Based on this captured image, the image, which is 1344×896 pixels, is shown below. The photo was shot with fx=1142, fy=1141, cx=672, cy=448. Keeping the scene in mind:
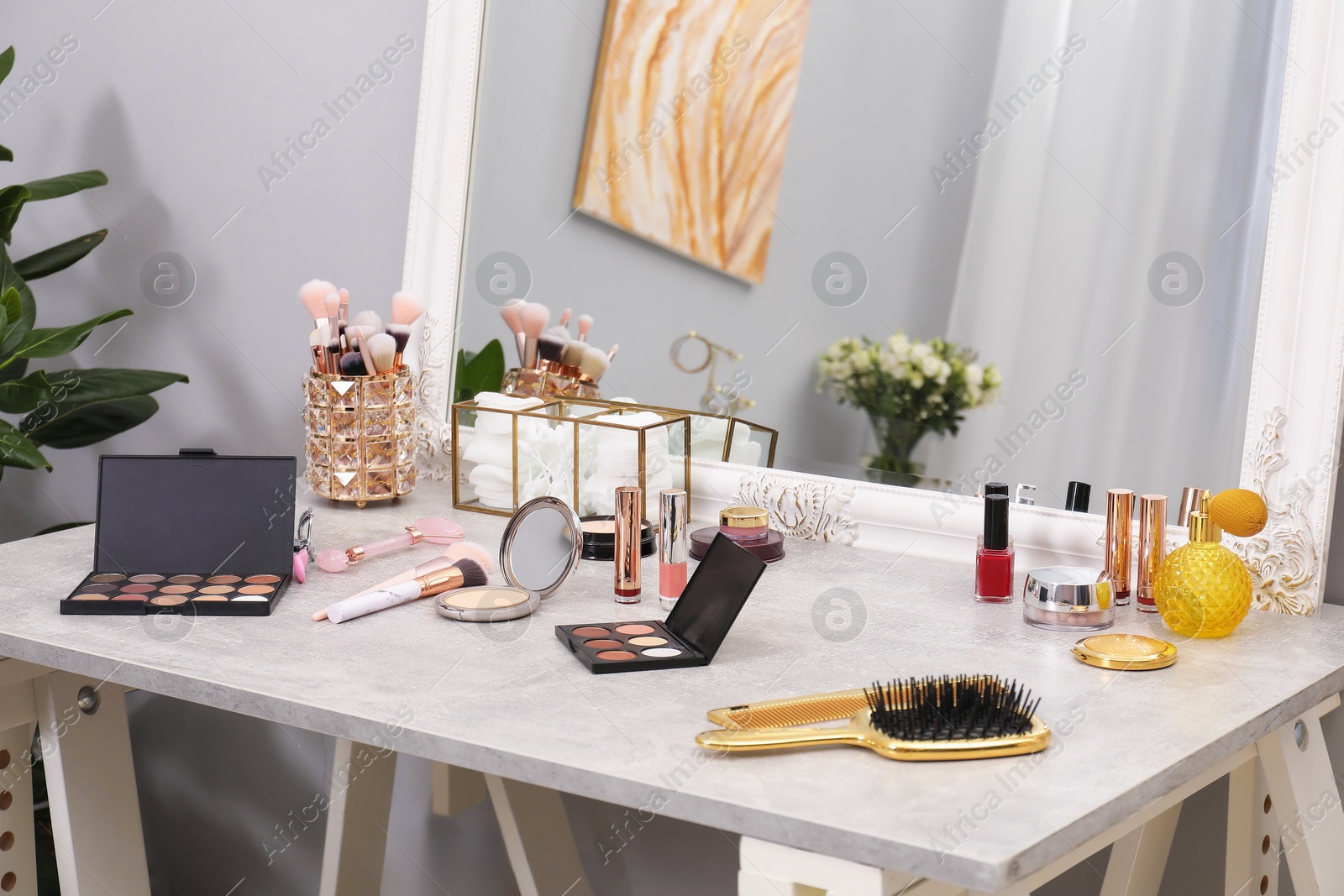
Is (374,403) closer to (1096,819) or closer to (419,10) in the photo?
(419,10)

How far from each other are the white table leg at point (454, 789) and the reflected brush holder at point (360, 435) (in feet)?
1.39

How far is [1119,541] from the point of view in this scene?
1057 millimetres

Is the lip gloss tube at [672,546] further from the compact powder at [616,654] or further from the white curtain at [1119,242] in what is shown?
the white curtain at [1119,242]

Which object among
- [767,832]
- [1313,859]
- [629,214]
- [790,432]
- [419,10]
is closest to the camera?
[767,832]

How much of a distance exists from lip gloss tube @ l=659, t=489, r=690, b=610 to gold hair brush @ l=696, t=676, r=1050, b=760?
281 mm

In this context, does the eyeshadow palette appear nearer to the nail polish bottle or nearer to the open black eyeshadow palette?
the open black eyeshadow palette

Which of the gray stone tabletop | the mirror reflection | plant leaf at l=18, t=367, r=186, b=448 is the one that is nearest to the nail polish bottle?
the gray stone tabletop

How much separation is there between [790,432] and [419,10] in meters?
0.80

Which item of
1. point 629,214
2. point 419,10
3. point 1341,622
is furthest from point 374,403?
point 1341,622

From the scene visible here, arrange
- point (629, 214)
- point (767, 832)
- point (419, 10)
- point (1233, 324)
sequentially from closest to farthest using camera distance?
1. point (767, 832)
2. point (1233, 324)
3. point (629, 214)
4. point (419, 10)

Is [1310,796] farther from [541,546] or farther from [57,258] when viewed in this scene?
[57,258]

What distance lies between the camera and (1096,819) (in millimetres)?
666

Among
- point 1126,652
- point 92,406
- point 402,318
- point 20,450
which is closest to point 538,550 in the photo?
point 402,318

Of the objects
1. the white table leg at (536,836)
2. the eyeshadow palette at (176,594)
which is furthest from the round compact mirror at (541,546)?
the white table leg at (536,836)
